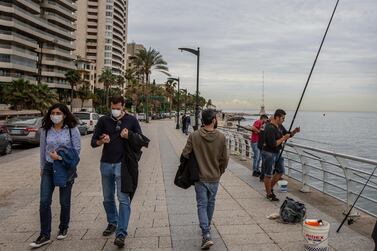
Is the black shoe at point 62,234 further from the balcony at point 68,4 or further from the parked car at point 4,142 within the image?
the balcony at point 68,4

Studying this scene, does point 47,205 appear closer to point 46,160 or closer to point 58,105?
point 46,160

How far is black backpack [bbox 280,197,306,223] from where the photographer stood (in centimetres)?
625

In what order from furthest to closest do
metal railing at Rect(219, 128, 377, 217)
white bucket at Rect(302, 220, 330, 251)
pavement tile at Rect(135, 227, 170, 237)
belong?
metal railing at Rect(219, 128, 377, 217), pavement tile at Rect(135, 227, 170, 237), white bucket at Rect(302, 220, 330, 251)

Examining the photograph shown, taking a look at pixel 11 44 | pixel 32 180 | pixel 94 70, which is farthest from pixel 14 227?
pixel 94 70

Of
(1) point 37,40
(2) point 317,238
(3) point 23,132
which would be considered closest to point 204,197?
(2) point 317,238

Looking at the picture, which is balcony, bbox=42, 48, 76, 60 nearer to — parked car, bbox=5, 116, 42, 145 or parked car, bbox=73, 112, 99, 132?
parked car, bbox=73, 112, 99, 132

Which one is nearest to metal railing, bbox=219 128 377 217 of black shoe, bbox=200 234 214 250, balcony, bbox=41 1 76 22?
black shoe, bbox=200 234 214 250

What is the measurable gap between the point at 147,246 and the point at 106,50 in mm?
145326

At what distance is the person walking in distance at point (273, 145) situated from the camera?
7.74m

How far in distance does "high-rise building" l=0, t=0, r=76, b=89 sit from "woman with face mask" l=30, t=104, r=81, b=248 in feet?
224

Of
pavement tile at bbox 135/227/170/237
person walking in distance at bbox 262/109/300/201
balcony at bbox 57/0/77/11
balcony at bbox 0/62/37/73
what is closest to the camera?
pavement tile at bbox 135/227/170/237

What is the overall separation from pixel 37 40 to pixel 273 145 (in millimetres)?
83018

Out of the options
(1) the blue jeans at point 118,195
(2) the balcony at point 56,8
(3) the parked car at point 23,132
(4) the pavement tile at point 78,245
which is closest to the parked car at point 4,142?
(3) the parked car at point 23,132

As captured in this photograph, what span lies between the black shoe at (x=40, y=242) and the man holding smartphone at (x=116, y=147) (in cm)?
86
